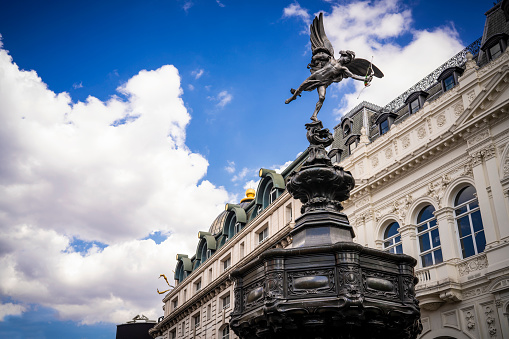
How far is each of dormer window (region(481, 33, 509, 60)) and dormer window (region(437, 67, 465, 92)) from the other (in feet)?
5.70

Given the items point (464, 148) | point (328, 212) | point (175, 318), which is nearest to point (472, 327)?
point (464, 148)

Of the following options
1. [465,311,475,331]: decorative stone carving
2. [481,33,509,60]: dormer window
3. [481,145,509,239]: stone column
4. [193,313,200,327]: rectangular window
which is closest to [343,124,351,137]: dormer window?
[481,33,509,60]: dormer window

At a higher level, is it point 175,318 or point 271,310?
point 175,318

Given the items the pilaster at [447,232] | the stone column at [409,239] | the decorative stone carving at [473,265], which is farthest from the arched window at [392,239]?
the decorative stone carving at [473,265]

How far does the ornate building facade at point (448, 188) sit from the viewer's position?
2192 cm

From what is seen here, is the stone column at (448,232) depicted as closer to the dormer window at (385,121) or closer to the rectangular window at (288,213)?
the dormer window at (385,121)

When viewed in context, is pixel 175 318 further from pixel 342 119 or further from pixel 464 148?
pixel 464 148

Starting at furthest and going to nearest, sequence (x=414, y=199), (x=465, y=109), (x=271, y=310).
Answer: (x=414, y=199), (x=465, y=109), (x=271, y=310)

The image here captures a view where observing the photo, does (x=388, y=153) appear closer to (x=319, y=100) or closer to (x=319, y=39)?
(x=319, y=39)

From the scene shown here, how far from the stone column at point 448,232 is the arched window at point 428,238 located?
0.51m

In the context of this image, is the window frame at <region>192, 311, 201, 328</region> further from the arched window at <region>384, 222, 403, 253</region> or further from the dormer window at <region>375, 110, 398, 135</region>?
the dormer window at <region>375, 110, 398, 135</region>

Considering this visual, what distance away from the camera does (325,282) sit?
7.31 metres

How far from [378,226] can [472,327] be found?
25.5 ft

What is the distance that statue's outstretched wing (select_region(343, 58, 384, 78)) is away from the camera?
10.7 meters
